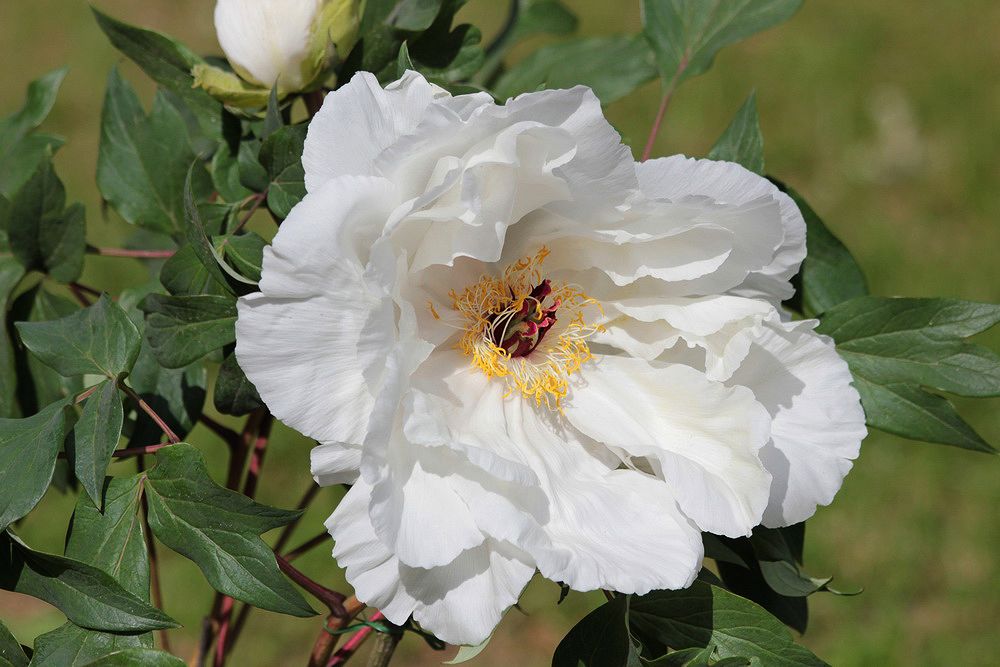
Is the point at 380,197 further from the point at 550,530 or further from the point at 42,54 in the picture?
the point at 42,54

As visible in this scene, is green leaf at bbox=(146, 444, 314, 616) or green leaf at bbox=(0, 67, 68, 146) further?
→ green leaf at bbox=(0, 67, 68, 146)

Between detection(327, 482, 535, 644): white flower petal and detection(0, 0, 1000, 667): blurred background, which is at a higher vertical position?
detection(327, 482, 535, 644): white flower petal

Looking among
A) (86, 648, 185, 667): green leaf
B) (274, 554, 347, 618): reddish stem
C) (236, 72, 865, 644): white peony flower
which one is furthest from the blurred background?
(236, 72, 865, 644): white peony flower

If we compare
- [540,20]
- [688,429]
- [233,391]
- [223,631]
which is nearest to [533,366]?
[688,429]

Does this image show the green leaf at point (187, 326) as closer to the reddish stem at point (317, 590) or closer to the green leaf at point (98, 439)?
the green leaf at point (98, 439)

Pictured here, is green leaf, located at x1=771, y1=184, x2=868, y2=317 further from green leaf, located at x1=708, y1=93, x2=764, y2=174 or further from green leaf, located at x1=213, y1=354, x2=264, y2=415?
green leaf, located at x1=213, y1=354, x2=264, y2=415

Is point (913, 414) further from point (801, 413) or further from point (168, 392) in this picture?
point (168, 392)

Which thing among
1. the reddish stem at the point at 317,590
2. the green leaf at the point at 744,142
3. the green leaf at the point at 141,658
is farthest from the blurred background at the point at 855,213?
the green leaf at the point at 744,142
